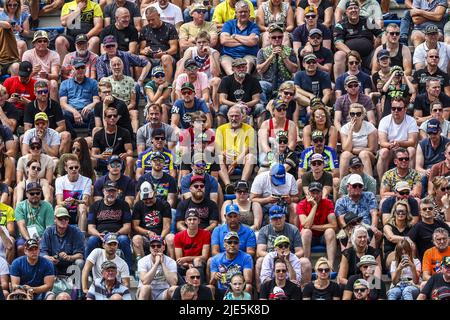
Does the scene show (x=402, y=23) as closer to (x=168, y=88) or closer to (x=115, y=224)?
(x=168, y=88)

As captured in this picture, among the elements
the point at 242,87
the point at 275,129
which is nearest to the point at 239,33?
the point at 242,87

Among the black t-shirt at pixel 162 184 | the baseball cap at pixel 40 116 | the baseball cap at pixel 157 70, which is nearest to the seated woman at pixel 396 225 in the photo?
the black t-shirt at pixel 162 184

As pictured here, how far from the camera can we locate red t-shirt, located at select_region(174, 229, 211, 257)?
2761 centimetres

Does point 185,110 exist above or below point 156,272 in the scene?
above

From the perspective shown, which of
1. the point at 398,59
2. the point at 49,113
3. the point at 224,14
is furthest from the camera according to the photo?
the point at 224,14

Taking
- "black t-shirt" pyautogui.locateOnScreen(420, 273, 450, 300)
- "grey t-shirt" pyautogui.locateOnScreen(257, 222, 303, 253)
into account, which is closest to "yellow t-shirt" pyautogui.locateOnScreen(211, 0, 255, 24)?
"grey t-shirt" pyautogui.locateOnScreen(257, 222, 303, 253)

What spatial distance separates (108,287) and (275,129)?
13.6 ft

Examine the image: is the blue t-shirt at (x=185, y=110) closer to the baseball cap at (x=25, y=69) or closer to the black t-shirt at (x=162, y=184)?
the black t-shirt at (x=162, y=184)

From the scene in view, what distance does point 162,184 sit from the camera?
2870 cm

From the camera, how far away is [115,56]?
31.2 metres

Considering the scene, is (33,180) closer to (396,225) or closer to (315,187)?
(315,187)

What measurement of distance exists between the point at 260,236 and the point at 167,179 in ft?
6.55

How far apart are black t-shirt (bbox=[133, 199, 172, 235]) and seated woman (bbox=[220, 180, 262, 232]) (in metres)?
0.88
